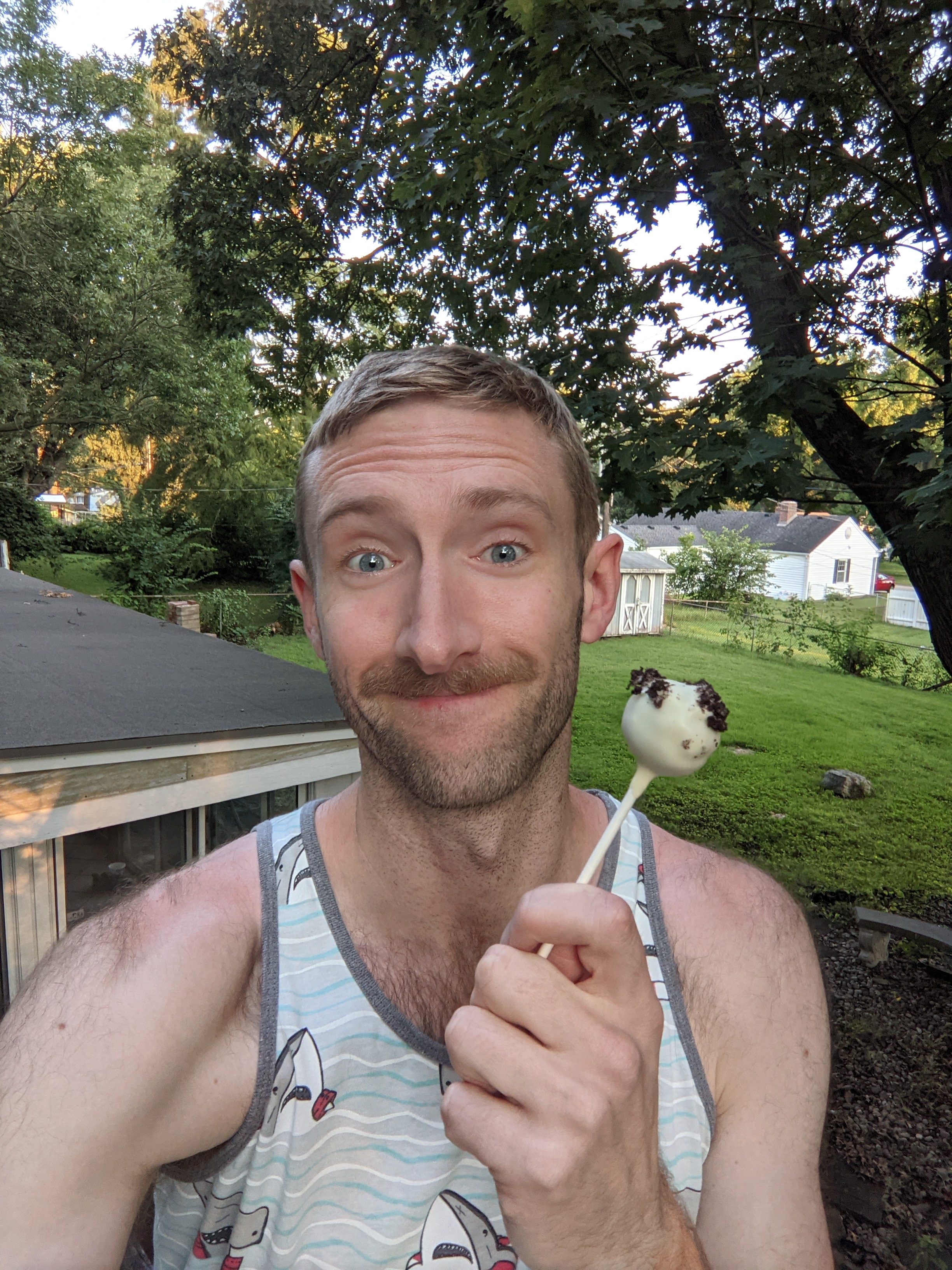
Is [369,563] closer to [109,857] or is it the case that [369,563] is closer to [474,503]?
[474,503]

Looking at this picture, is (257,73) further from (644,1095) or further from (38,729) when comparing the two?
(644,1095)

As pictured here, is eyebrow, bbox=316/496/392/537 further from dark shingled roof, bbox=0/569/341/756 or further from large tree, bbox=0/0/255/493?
large tree, bbox=0/0/255/493

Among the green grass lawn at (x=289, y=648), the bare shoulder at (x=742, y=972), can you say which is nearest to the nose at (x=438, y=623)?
the bare shoulder at (x=742, y=972)

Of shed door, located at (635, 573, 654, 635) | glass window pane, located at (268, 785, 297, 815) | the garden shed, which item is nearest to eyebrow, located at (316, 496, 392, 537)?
glass window pane, located at (268, 785, 297, 815)

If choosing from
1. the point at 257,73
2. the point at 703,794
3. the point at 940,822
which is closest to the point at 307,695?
the point at 257,73

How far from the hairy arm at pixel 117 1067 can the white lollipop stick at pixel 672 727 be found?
771 millimetres

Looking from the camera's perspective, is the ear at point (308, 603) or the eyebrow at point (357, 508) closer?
the eyebrow at point (357, 508)

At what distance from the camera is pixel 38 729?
4.52m

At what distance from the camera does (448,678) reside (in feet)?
4.76

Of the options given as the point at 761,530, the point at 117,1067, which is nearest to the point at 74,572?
the point at 761,530

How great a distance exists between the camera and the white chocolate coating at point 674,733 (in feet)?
4.50

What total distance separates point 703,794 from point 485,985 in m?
15.3

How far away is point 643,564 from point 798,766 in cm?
969

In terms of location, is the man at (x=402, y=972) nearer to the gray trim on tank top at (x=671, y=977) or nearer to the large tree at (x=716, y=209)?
the gray trim on tank top at (x=671, y=977)
